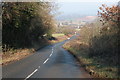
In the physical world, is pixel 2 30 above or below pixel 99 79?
above

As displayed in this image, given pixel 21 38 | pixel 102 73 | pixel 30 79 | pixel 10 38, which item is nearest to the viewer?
pixel 30 79

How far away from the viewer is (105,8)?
1745 centimetres

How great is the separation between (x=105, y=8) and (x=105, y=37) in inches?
130

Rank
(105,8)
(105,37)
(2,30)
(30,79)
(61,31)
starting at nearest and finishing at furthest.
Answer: (30,79) < (105,8) < (105,37) < (2,30) < (61,31)

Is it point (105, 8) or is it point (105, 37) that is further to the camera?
point (105, 37)

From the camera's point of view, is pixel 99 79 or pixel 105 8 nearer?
pixel 99 79

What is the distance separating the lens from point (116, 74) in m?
12.5

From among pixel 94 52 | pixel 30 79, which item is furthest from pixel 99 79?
pixel 94 52

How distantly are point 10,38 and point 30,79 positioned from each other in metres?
17.2

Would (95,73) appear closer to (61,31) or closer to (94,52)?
(94,52)

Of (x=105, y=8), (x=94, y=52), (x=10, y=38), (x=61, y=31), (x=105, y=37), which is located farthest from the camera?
(x=61, y=31)

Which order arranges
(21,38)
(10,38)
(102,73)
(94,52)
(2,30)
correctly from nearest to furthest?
(102,73) → (94,52) → (2,30) → (10,38) → (21,38)

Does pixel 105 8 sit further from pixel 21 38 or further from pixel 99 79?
pixel 21 38

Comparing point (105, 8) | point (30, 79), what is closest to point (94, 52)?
point (105, 8)
